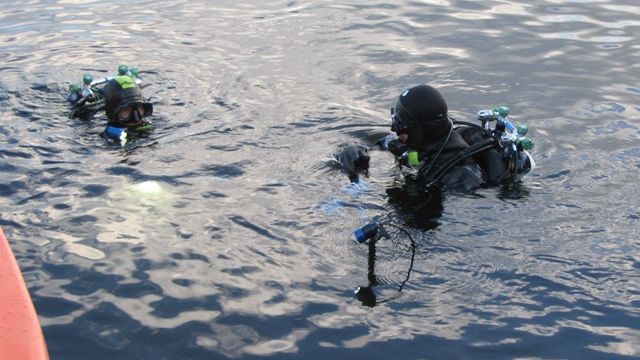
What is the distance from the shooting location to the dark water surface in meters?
5.16

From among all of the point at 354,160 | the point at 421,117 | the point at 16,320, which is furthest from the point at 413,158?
the point at 16,320

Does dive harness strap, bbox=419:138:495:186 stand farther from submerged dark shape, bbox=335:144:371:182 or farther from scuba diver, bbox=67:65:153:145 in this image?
scuba diver, bbox=67:65:153:145

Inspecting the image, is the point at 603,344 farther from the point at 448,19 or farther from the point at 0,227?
the point at 448,19

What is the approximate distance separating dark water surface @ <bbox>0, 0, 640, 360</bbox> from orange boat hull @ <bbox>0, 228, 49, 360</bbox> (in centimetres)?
27

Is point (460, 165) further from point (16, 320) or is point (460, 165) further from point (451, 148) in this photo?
point (16, 320)

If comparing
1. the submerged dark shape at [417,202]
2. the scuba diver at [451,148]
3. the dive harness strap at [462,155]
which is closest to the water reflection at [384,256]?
the submerged dark shape at [417,202]

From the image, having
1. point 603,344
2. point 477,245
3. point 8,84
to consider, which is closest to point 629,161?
point 477,245

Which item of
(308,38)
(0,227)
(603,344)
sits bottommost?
(603,344)

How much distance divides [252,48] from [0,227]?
6197mm

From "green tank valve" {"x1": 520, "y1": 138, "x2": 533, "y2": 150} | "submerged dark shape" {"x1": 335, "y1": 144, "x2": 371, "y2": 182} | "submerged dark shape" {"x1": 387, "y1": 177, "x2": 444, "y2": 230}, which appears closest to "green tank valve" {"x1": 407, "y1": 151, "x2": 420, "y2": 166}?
"submerged dark shape" {"x1": 387, "y1": 177, "x2": 444, "y2": 230}

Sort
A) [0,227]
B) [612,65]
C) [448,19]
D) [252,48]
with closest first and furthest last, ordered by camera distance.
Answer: [0,227], [612,65], [252,48], [448,19]

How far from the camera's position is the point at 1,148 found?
7.96 metres

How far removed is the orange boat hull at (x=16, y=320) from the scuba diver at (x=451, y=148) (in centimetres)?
359

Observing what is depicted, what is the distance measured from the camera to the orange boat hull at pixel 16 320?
4.50 m
